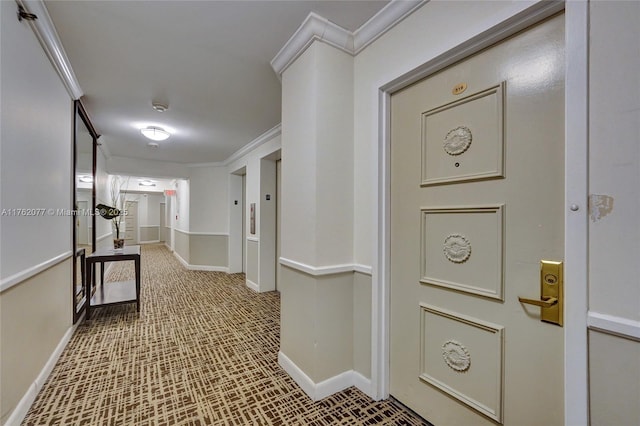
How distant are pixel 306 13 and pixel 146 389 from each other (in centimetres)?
280

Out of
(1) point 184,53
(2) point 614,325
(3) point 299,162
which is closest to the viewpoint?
(2) point 614,325

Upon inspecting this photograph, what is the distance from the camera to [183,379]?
78.0 inches

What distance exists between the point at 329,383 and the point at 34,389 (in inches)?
76.4

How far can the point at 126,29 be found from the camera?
182 cm

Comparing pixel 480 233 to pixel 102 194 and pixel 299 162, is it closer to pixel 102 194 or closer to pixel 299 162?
pixel 299 162

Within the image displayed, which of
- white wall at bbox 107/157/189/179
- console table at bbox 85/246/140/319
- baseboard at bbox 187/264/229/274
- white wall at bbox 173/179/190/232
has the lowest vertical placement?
baseboard at bbox 187/264/229/274

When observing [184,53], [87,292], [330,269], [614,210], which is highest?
[184,53]

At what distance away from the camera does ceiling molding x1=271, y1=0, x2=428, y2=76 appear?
1596mm

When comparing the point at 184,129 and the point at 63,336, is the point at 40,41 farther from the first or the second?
the point at 63,336

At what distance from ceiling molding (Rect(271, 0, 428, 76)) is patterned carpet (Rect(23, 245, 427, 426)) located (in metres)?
2.46

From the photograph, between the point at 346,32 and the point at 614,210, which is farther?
the point at 346,32

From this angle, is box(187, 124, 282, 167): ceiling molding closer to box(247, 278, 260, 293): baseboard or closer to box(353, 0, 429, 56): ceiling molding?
box(353, 0, 429, 56): ceiling molding

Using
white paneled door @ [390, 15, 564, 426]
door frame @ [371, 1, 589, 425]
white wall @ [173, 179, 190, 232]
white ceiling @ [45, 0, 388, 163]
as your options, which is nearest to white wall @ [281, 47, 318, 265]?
white ceiling @ [45, 0, 388, 163]

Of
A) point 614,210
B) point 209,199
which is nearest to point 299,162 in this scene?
point 614,210
